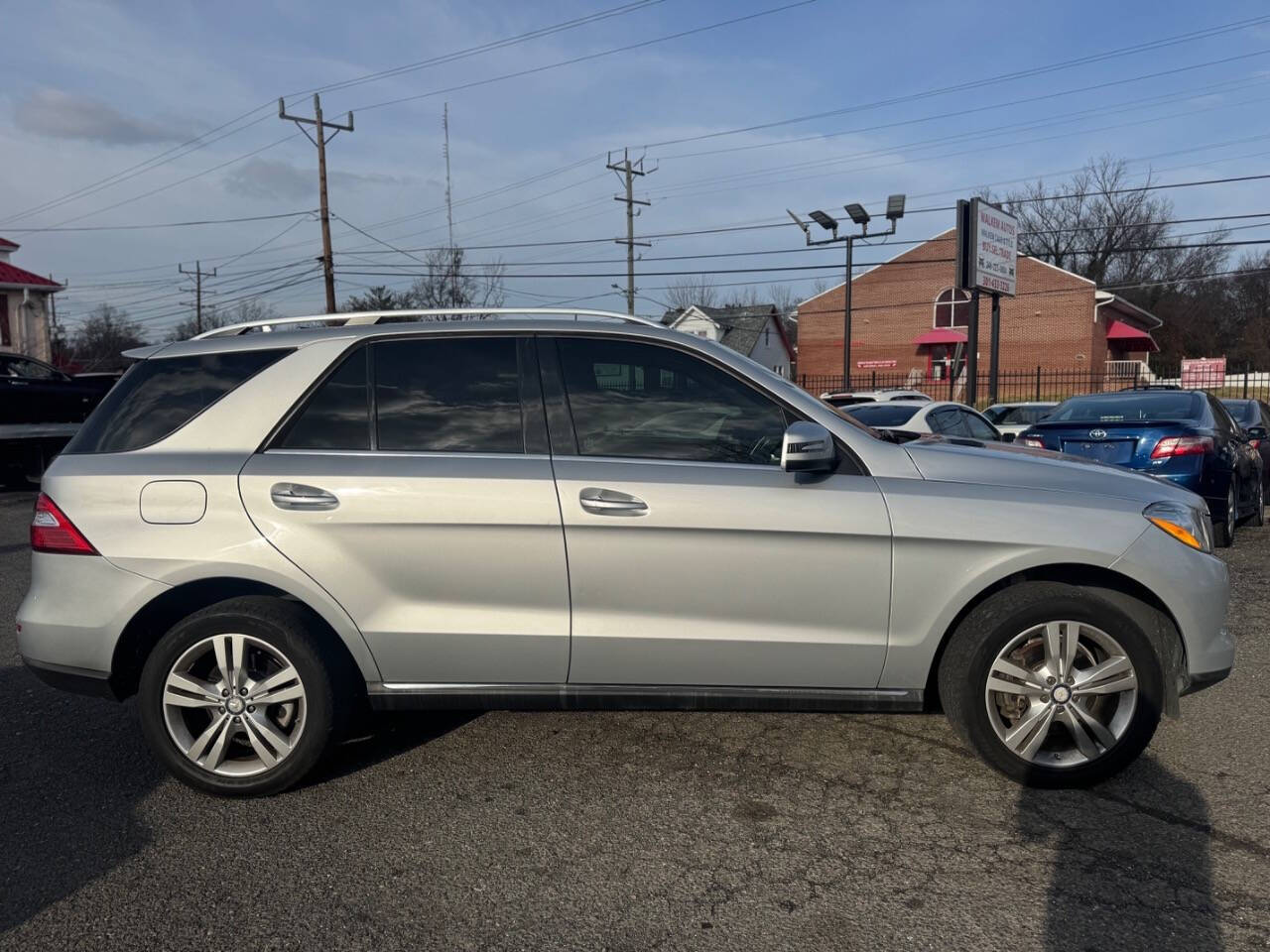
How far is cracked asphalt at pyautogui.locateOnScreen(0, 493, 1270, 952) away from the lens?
291 cm

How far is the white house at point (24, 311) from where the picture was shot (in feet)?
129

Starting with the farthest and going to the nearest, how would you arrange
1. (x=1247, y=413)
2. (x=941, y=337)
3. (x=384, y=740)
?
1. (x=941, y=337)
2. (x=1247, y=413)
3. (x=384, y=740)

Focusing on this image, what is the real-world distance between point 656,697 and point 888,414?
8.04 metres

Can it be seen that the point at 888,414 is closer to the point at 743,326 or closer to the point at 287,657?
the point at 287,657

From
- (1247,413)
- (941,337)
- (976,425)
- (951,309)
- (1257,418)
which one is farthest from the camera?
(951,309)

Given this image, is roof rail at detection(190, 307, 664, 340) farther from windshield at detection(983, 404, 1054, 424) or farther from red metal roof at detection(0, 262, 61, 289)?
red metal roof at detection(0, 262, 61, 289)

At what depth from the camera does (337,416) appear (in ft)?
12.9

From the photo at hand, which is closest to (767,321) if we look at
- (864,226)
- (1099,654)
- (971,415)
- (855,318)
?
(855,318)

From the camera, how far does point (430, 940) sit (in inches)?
113

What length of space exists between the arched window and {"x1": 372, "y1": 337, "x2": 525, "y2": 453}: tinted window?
49.7 meters

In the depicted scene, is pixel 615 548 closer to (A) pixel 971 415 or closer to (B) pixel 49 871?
(B) pixel 49 871

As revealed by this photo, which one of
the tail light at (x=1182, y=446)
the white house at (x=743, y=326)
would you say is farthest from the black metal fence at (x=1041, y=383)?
the tail light at (x=1182, y=446)

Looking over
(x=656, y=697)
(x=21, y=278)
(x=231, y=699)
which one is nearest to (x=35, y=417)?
(x=231, y=699)

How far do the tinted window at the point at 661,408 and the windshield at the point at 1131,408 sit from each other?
6.51 metres
